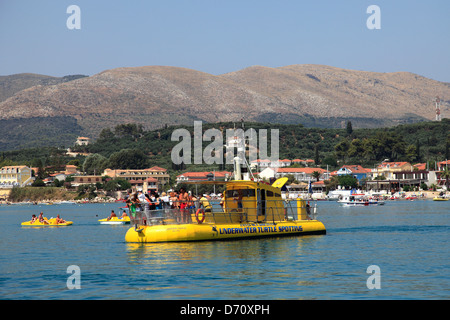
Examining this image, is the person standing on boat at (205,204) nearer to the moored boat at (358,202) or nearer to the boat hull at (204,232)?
the boat hull at (204,232)

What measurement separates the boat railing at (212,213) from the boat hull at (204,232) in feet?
2.11

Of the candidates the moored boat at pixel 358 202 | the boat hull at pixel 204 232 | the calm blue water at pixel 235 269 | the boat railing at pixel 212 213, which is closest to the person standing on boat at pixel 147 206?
the boat railing at pixel 212 213

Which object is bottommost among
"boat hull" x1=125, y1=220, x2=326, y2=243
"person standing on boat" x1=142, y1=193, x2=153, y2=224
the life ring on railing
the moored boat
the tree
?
the moored boat

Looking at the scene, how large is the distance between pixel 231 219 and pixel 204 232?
11.5 ft

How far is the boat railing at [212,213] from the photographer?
38.5 metres

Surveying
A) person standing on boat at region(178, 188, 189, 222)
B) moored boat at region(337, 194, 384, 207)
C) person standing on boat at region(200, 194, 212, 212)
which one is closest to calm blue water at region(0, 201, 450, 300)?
person standing on boat at region(178, 188, 189, 222)

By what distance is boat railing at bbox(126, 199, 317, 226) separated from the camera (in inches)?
1515

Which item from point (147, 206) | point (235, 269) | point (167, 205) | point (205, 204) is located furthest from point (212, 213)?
point (235, 269)

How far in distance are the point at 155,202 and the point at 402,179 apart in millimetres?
170523

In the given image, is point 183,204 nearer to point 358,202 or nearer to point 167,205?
point 167,205

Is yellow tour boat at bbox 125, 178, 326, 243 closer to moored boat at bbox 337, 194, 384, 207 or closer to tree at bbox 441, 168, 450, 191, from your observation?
moored boat at bbox 337, 194, 384, 207

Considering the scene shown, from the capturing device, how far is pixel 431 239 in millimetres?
45938

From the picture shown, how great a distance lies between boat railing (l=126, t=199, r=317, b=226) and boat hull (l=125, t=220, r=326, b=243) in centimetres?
64
